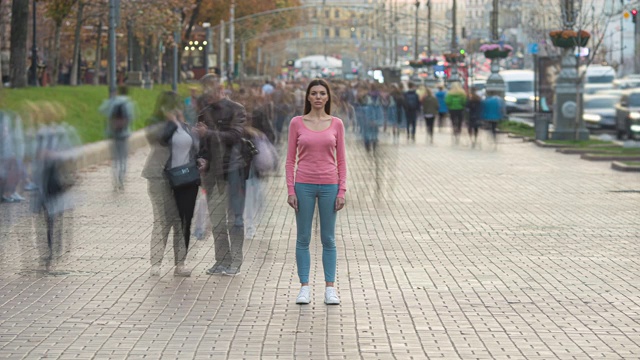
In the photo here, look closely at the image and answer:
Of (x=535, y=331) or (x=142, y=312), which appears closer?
(x=535, y=331)

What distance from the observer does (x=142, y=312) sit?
1027 cm

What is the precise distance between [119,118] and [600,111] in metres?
23.6

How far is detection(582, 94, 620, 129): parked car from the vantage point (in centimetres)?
4362

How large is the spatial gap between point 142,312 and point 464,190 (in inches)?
500

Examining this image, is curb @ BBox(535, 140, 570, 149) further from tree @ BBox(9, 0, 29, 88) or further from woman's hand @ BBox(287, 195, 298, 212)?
woman's hand @ BBox(287, 195, 298, 212)

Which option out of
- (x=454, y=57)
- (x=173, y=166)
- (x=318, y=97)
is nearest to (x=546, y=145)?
(x=173, y=166)

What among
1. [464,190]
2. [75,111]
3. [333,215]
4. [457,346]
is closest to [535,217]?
[464,190]

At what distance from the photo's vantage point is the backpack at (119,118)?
23438 millimetres

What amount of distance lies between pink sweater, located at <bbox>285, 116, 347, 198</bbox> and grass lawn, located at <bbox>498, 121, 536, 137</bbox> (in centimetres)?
3119

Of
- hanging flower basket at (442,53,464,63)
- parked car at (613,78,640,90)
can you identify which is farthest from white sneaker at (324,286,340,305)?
hanging flower basket at (442,53,464,63)

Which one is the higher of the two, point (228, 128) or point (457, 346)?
point (228, 128)

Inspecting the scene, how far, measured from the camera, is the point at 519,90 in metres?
63.1

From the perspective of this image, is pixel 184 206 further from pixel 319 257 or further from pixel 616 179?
pixel 616 179

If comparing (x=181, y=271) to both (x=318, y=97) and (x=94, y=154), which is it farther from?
(x=94, y=154)
